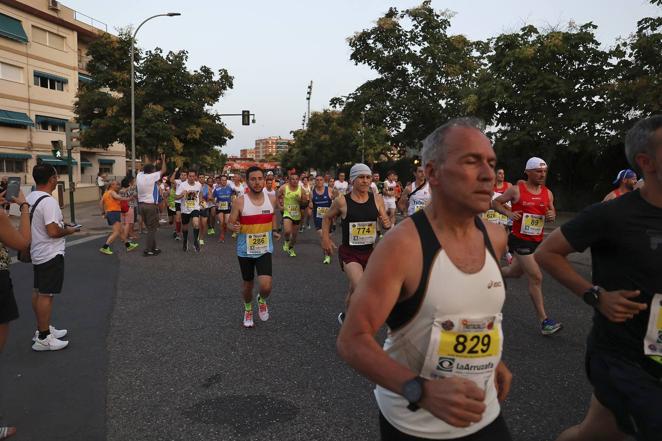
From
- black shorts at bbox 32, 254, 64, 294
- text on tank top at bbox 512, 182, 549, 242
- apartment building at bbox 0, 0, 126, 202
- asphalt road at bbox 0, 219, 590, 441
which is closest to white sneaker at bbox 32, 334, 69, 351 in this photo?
asphalt road at bbox 0, 219, 590, 441

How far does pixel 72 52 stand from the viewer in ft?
136

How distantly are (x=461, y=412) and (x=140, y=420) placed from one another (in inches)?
115

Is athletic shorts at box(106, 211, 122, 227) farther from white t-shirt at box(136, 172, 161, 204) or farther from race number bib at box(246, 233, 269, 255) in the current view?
race number bib at box(246, 233, 269, 255)

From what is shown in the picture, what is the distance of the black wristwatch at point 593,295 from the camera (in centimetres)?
242

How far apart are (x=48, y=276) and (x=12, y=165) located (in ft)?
122

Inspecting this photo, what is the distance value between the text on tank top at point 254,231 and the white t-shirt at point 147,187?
20.6ft

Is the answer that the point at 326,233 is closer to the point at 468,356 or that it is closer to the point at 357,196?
the point at 357,196

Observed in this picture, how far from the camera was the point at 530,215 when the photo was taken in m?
6.36

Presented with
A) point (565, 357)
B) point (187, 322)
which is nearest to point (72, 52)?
point (187, 322)

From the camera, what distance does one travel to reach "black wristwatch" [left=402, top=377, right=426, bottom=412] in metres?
1.52

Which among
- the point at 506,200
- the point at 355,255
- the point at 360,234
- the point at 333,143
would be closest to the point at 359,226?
the point at 360,234

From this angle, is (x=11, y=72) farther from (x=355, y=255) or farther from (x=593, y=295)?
(x=593, y=295)

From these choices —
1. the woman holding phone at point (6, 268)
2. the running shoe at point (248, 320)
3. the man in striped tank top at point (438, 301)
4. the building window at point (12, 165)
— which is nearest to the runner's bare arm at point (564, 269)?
the man in striped tank top at point (438, 301)

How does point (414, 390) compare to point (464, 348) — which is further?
point (464, 348)
